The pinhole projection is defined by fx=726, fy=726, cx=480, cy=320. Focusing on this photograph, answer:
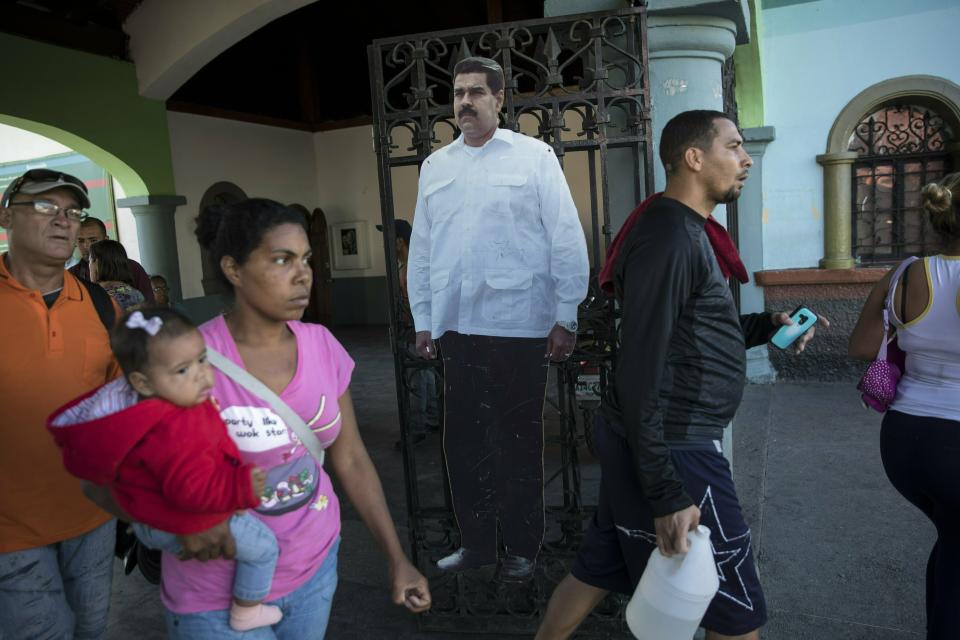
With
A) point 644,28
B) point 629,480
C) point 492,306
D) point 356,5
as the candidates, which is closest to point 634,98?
point 644,28

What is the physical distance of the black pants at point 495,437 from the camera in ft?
9.95

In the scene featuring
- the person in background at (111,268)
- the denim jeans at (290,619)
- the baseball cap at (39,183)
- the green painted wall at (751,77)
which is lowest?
the denim jeans at (290,619)

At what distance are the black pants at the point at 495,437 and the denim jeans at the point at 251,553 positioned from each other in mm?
1479

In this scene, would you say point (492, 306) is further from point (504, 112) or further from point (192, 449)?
point (192, 449)

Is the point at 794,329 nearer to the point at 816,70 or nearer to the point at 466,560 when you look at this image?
the point at 466,560

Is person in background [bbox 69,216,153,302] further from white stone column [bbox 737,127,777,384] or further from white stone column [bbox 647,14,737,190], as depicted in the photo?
white stone column [bbox 737,127,777,384]

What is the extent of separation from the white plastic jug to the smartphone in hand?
0.83m

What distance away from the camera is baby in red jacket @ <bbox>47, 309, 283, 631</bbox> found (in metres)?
1.42

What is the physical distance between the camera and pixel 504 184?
114 inches

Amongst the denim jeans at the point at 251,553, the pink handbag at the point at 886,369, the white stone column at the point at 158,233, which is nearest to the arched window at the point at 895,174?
the pink handbag at the point at 886,369

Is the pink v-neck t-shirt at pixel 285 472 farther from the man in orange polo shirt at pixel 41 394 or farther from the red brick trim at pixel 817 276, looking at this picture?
the red brick trim at pixel 817 276

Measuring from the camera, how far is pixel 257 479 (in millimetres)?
1537

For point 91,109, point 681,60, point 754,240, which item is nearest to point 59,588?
point 681,60

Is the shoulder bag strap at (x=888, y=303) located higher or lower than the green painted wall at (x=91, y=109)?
lower
